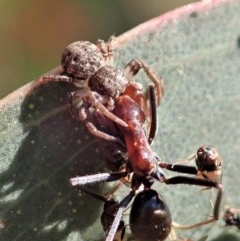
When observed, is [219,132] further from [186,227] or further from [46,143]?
[46,143]

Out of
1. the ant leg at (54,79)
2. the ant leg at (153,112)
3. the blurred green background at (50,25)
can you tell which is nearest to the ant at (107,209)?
the ant leg at (153,112)

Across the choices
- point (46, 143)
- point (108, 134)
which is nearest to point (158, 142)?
point (108, 134)

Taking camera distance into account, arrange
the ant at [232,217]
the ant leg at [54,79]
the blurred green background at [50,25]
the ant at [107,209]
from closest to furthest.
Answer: the ant leg at [54,79]
the ant at [107,209]
the ant at [232,217]
the blurred green background at [50,25]

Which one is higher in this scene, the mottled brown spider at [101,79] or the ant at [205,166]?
the mottled brown spider at [101,79]

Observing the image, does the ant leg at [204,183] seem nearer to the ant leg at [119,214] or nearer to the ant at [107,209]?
the ant leg at [119,214]

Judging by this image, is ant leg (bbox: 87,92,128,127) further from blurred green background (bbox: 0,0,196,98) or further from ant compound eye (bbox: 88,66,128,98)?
blurred green background (bbox: 0,0,196,98)

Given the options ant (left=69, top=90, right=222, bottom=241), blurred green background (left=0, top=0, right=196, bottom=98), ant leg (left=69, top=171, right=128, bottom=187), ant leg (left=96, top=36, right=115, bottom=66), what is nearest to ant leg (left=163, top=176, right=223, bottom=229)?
ant (left=69, top=90, right=222, bottom=241)

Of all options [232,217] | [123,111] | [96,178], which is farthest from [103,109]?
[232,217]
